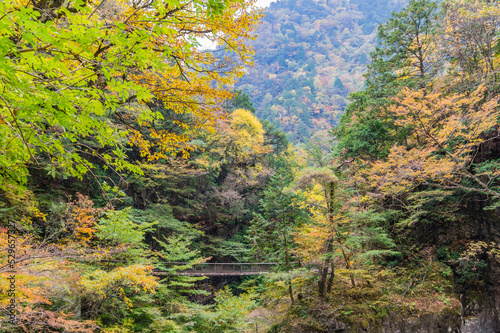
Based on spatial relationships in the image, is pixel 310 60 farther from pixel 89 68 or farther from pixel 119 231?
pixel 89 68

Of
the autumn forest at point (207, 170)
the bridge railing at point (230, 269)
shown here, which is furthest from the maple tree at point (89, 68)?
the bridge railing at point (230, 269)

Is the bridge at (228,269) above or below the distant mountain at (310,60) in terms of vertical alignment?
below

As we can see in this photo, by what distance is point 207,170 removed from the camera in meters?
16.2

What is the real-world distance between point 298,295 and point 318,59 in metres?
73.2

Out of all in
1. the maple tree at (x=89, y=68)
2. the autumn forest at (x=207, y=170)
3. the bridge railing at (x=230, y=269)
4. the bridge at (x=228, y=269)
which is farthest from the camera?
the bridge railing at (x=230, y=269)

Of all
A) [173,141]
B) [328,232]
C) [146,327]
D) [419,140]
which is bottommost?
[146,327]

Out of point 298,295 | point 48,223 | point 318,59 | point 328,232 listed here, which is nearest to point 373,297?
point 298,295

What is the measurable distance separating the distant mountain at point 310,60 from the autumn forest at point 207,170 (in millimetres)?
27102

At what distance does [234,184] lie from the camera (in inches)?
739

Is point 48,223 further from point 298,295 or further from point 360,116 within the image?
point 360,116

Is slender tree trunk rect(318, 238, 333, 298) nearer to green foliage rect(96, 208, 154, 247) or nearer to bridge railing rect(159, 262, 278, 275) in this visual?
bridge railing rect(159, 262, 278, 275)

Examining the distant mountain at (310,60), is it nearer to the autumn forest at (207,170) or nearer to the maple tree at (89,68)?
the autumn forest at (207,170)

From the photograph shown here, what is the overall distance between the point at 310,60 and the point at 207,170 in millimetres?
62863

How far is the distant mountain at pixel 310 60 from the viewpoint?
48500 mm
